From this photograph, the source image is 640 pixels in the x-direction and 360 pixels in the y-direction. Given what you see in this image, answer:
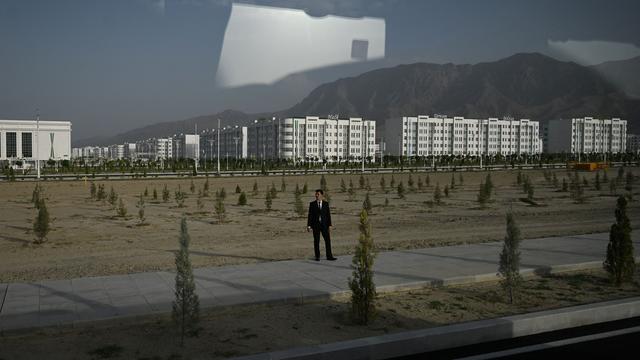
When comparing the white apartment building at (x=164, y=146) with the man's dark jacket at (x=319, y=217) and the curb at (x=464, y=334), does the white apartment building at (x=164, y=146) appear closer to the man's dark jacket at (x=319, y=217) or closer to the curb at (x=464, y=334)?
the man's dark jacket at (x=319, y=217)

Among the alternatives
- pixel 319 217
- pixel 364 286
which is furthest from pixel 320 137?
pixel 364 286

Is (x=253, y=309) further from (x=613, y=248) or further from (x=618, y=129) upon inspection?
(x=618, y=129)

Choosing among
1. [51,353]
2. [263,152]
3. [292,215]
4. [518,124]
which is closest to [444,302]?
[51,353]

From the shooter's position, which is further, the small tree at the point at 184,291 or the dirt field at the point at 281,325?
the small tree at the point at 184,291

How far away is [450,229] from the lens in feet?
45.3

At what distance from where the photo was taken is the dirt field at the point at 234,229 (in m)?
9.54

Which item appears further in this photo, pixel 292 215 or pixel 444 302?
pixel 292 215

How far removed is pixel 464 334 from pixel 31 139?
278 ft

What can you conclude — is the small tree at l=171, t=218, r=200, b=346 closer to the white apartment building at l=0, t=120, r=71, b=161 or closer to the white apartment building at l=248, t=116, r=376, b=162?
the white apartment building at l=0, t=120, r=71, b=161

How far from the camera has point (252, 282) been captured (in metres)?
7.29

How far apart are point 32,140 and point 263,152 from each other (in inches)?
1669

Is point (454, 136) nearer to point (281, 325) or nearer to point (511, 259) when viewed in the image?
point (511, 259)

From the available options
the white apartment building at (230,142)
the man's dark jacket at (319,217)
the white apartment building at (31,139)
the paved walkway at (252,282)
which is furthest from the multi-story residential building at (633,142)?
the man's dark jacket at (319,217)

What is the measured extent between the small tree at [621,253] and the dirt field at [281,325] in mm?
170
